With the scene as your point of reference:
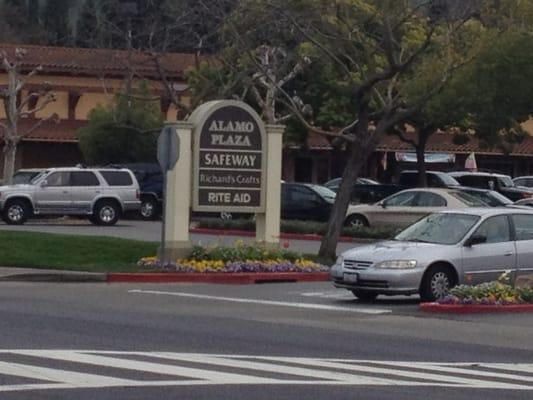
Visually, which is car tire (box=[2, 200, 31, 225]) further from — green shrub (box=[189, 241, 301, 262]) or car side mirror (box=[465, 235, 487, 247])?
car side mirror (box=[465, 235, 487, 247])

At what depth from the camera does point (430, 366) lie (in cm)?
1460

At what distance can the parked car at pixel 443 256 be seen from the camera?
2180 cm

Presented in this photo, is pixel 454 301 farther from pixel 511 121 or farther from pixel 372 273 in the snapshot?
pixel 511 121

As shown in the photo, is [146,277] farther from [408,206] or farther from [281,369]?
[408,206]

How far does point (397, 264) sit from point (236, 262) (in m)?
6.16

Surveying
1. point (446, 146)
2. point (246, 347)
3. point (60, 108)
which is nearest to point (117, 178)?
point (60, 108)

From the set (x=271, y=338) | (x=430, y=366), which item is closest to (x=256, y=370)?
(x=430, y=366)

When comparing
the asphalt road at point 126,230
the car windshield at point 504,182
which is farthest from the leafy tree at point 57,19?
the asphalt road at point 126,230

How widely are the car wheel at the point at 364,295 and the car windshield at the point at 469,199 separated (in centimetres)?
1455

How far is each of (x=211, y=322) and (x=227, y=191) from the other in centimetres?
958

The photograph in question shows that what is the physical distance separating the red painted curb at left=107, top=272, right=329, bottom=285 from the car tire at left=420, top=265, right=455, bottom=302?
5.50m

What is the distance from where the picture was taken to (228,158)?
2834 cm

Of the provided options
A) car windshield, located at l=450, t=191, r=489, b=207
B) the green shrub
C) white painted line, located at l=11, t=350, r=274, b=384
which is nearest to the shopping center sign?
the green shrub

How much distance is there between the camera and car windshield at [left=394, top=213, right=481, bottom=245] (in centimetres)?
2245
